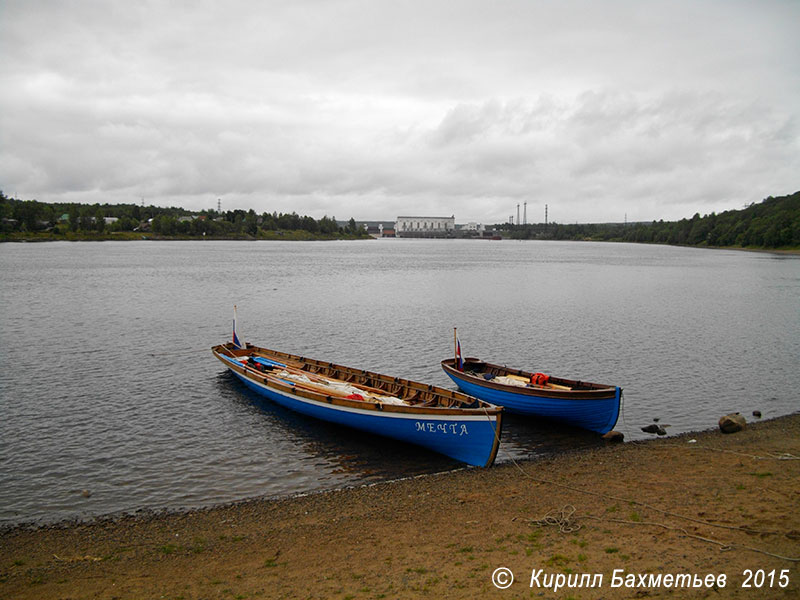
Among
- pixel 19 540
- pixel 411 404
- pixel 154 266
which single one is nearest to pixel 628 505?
pixel 411 404

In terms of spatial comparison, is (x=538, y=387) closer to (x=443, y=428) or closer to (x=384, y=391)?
(x=443, y=428)

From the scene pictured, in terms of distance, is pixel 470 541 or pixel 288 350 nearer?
pixel 470 541

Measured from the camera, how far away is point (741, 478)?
1516cm

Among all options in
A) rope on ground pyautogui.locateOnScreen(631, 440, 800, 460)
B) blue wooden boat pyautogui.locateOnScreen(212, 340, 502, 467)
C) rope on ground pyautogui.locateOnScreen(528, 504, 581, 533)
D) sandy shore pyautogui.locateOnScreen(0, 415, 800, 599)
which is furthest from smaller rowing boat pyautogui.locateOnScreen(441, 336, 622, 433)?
rope on ground pyautogui.locateOnScreen(528, 504, 581, 533)

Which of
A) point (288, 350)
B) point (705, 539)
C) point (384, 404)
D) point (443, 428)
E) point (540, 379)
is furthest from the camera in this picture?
point (288, 350)

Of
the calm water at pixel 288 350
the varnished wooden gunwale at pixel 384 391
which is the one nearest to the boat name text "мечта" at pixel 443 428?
the varnished wooden gunwale at pixel 384 391

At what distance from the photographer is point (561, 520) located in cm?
1309

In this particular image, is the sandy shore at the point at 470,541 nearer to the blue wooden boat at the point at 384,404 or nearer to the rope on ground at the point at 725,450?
the rope on ground at the point at 725,450

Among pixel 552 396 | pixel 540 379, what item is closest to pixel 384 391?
pixel 540 379

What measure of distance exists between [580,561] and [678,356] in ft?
91.2

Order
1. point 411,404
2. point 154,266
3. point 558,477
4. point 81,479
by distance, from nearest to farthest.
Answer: point 558,477
point 81,479
point 411,404
point 154,266

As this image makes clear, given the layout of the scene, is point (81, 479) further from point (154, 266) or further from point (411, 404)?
point (154, 266)

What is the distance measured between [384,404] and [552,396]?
6.30 meters

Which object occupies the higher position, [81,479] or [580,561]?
[580,561]
